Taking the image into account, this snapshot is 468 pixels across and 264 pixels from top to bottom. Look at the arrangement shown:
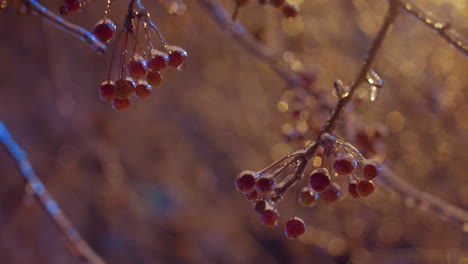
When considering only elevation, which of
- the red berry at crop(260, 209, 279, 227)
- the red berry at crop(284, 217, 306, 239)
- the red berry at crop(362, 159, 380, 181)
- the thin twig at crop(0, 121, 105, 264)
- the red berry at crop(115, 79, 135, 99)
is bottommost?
the thin twig at crop(0, 121, 105, 264)

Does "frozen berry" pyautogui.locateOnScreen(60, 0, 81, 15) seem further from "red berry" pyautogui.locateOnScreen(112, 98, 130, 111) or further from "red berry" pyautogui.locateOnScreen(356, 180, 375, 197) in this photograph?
"red berry" pyautogui.locateOnScreen(356, 180, 375, 197)

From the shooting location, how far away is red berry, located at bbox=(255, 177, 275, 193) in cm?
91

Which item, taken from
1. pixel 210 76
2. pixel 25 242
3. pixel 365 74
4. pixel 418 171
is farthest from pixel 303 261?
pixel 365 74

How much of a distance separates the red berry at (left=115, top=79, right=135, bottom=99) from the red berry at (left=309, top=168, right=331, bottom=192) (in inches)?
18.4

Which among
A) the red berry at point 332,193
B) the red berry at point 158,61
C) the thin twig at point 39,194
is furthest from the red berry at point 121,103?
the thin twig at point 39,194

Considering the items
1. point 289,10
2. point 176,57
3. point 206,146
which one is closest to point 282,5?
point 289,10

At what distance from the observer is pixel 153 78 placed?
1074 mm

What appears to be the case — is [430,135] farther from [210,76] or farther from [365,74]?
[365,74]

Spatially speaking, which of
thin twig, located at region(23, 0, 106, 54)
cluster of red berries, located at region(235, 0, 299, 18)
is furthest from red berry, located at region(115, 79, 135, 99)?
cluster of red berries, located at region(235, 0, 299, 18)

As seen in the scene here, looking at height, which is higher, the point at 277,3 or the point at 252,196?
the point at 277,3

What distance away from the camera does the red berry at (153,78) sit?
3.51ft

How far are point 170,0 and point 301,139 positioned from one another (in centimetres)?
78

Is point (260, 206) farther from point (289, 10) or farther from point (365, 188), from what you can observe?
point (289, 10)

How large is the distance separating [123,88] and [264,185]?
397 mm
